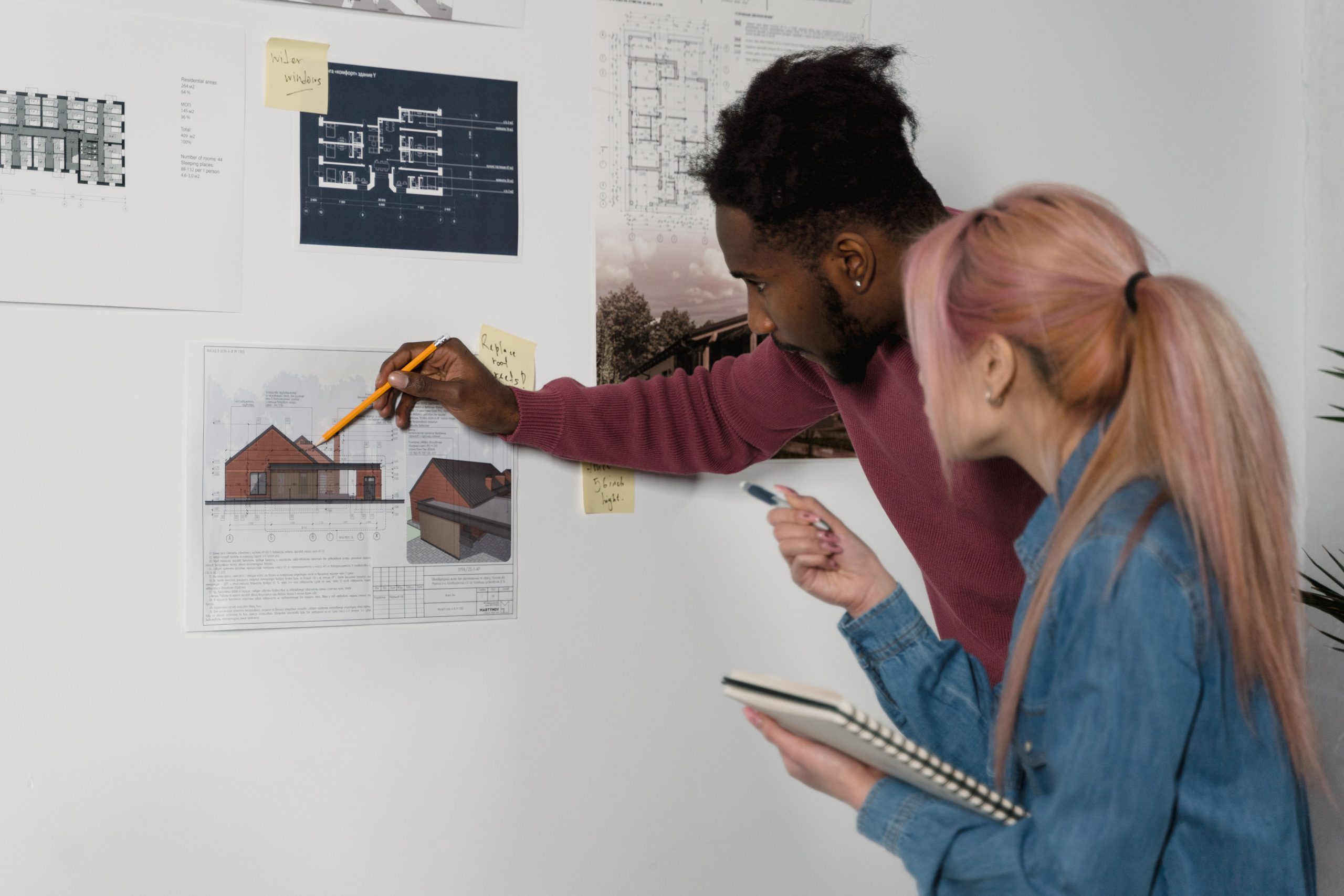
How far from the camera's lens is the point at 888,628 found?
0.97 metres

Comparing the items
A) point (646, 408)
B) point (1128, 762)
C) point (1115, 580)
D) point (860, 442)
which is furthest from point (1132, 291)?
point (646, 408)

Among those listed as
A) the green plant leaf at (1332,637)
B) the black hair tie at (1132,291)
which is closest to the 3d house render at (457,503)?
the black hair tie at (1132,291)

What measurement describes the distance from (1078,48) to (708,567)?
1.05 meters

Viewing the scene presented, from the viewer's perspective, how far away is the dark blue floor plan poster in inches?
50.6

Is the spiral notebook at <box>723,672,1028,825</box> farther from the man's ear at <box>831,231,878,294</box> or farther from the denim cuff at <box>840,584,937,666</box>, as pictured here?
the man's ear at <box>831,231,878,294</box>

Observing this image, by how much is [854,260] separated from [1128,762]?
2.00 feet

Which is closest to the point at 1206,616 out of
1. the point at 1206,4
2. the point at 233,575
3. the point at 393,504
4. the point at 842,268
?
the point at 842,268

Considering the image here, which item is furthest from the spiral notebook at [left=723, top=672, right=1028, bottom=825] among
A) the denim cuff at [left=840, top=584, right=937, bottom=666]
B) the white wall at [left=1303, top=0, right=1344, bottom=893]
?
the white wall at [left=1303, top=0, right=1344, bottom=893]

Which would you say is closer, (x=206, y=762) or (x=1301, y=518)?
(x=206, y=762)

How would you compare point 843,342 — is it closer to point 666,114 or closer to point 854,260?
point 854,260

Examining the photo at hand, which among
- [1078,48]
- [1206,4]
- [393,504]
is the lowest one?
[393,504]

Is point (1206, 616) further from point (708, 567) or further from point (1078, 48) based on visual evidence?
point (1078, 48)

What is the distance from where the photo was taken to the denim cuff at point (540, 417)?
1.30m

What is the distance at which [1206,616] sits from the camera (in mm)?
715
